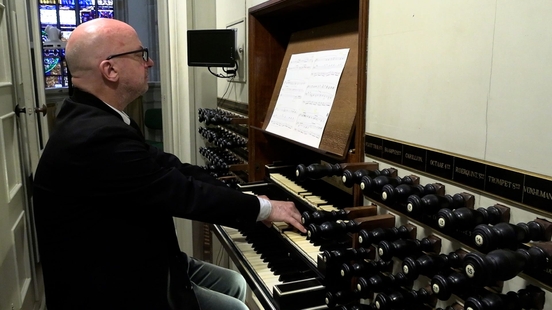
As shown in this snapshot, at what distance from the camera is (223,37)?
2711 millimetres

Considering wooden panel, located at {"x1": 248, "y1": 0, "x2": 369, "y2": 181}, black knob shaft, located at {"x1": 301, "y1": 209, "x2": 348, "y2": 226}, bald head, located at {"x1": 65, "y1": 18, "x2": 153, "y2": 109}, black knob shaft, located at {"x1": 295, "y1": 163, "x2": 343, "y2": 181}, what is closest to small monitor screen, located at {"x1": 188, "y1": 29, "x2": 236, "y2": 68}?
wooden panel, located at {"x1": 248, "y1": 0, "x2": 369, "y2": 181}

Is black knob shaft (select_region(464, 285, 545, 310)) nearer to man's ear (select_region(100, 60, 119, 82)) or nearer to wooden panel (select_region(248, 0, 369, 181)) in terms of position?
wooden panel (select_region(248, 0, 369, 181))

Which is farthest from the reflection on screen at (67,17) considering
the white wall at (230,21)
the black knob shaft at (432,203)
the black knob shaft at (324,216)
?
the black knob shaft at (432,203)

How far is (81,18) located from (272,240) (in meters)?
5.83

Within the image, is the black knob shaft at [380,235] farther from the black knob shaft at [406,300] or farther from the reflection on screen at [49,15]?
the reflection on screen at [49,15]

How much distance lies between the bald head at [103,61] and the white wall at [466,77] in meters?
0.87

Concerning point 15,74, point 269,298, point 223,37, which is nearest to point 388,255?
point 269,298

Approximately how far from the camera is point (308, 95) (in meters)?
1.86

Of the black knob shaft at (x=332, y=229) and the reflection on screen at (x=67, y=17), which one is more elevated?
the reflection on screen at (x=67, y=17)

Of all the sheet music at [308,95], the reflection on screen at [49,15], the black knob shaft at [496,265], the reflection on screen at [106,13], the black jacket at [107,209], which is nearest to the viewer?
the black knob shaft at [496,265]

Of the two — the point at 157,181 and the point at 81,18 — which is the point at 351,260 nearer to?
the point at 157,181

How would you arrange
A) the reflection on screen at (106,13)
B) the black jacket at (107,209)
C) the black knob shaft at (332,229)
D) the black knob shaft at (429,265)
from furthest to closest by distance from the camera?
1. the reflection on screen at (106,13)
2. the black jacket at (107,209)
3. the black knob shaft at (332,229)
4. the black knob shaft at (429,265)

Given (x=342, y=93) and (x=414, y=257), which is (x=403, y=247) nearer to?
(x=414, y=257)

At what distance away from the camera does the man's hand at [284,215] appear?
1.60 meters
